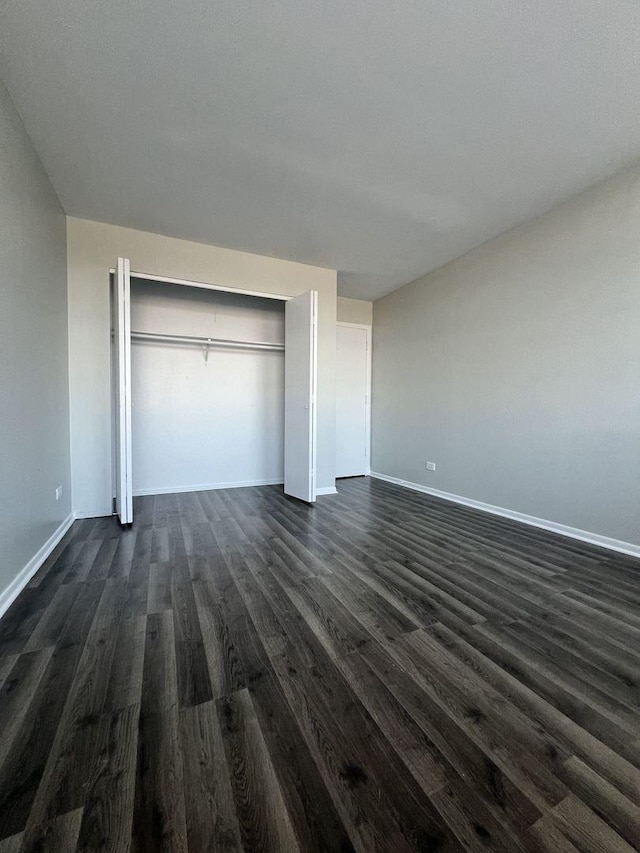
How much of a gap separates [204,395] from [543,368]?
384 cm

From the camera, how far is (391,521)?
3379mm

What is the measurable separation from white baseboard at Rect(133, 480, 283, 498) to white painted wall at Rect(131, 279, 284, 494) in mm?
13

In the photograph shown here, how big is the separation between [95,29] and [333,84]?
3.85ft

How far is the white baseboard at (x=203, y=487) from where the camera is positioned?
4266mm

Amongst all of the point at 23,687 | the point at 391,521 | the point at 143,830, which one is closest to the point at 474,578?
the point at 391,521

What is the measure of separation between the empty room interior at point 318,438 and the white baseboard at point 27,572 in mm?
27

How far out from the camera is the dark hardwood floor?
88cm

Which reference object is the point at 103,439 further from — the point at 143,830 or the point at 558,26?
the point at 558,26

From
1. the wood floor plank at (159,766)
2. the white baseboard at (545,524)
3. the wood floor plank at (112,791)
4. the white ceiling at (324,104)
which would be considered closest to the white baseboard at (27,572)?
the wood floor plank at (159,766)

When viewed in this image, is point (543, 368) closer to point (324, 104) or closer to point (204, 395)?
point (324, 104)

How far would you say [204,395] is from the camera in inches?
179

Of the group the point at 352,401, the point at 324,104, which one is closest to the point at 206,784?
the point at 324,104

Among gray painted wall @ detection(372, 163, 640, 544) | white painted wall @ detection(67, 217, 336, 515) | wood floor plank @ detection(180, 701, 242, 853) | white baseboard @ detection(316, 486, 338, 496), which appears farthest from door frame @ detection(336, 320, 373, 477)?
wood floor plank @ detection(180, 701, 242, 853)

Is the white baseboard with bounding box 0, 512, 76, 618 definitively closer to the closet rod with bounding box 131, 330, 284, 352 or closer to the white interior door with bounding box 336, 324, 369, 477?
the closet rod with bounding box 131, 330, 284, 352
